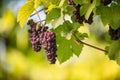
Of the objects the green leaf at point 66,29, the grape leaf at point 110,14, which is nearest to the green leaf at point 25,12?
the green leaf at point 66,29

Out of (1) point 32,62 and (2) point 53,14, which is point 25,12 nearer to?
(2) point 53,14

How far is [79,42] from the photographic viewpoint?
1.84 meters

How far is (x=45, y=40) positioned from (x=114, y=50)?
0.22 m

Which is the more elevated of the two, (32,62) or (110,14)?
(32,62)

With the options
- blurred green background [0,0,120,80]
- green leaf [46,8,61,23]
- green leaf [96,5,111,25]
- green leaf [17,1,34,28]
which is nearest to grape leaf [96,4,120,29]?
green leaf [96,5,111,25]

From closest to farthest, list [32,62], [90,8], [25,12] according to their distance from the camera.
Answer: [90,8] < [25,12] < [32,62]

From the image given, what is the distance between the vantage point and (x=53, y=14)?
171 cm

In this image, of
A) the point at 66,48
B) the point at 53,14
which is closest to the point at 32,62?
the point at 66,48

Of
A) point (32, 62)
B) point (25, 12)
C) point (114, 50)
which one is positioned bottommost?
point (114, 50)

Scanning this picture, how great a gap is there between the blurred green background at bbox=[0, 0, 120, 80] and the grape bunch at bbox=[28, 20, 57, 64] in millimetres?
2825

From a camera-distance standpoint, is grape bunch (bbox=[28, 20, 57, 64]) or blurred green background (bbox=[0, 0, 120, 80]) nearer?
grape bunch (bbox=[28, 20, 57, 64])

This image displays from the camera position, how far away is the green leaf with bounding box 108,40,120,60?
1755 mm

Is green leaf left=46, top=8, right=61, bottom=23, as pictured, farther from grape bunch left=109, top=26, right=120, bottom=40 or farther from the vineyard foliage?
grape bunch left=109, top=26, right=120, bottom=40

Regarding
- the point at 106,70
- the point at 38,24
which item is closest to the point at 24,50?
the point at 106,70
